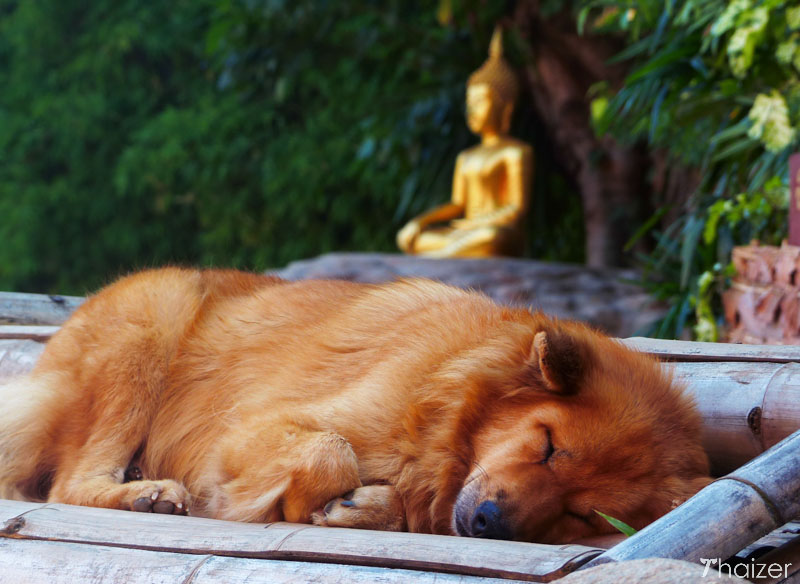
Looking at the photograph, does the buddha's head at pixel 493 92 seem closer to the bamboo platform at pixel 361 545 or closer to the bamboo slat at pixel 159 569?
the bamboo platform at pixel 361 545

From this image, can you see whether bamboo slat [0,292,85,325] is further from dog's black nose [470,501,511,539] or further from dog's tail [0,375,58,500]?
dog's black nose [470,501,511,539]

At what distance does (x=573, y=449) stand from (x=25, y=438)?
155 centimetres

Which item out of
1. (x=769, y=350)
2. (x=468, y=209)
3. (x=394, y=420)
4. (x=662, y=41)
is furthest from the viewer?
(x=468, y=209)

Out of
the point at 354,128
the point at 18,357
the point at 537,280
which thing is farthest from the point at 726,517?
the point at 354,128

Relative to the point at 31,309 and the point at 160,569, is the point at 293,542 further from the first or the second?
the point at 31,309

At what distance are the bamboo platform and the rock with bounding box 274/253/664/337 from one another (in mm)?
4183

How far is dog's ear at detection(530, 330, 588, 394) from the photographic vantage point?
6.22ft

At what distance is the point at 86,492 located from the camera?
2.25 metres

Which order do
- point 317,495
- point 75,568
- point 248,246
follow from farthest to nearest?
point 248,246
point 317,495
point 75,568

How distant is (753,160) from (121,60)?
9.60 meters

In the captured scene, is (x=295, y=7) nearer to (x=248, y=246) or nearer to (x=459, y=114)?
(x=459, y=114)

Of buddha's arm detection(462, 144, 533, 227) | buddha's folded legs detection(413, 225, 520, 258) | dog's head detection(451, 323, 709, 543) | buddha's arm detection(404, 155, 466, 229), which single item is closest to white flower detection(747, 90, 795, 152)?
dog's head detection(451, 323, 709, 543)

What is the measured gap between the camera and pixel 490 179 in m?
8.45

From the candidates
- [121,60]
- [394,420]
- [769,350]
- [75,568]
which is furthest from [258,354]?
[121,60]
